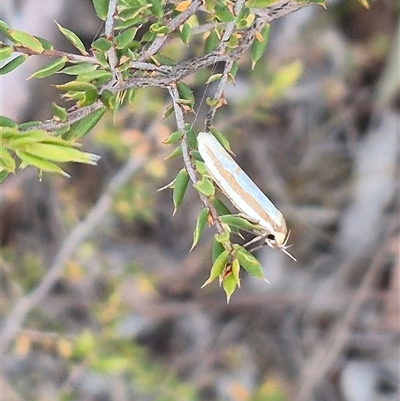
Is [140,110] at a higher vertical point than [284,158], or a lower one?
higher

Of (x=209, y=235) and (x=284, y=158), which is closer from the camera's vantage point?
(x=209, y=235)

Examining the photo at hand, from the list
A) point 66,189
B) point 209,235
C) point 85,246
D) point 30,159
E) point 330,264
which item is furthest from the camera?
point 330,264

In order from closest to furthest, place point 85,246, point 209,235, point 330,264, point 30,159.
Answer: point 30,159
point 85,246
point 209,235
point 330,264

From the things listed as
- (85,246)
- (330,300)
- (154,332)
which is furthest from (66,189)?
(330,300)

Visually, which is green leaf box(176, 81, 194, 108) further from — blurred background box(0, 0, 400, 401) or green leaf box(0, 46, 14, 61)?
blurred background box(0, 0, 400, 401)

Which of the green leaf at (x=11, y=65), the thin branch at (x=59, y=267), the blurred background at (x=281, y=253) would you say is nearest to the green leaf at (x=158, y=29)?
the green leaf at (x=11, y=65)

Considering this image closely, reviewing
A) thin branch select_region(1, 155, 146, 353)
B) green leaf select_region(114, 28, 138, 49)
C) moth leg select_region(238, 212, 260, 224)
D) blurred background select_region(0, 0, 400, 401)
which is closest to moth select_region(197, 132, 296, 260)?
moth leg select_region(238, 212, 260, 224)

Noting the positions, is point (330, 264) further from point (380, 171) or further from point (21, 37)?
point (21, 37)
